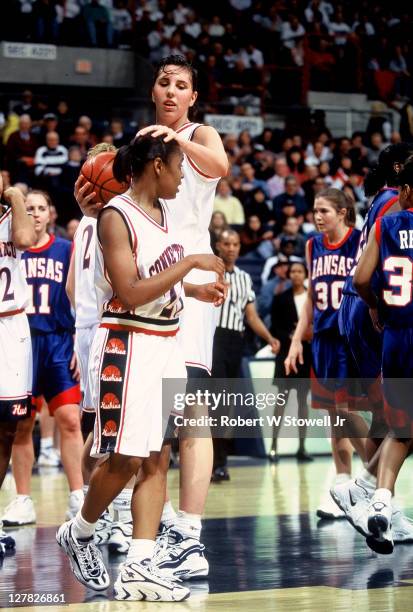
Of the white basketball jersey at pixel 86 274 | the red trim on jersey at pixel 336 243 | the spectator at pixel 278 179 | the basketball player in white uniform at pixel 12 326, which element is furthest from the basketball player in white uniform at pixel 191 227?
the spectator at pixel 278 179

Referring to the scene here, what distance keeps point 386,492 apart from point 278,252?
10173mm

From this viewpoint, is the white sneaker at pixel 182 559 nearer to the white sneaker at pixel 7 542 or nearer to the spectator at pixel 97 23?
the white sneaker at pixel 7 542

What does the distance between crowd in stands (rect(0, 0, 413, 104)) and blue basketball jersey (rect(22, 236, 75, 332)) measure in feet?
41.0

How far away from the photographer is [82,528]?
493cm

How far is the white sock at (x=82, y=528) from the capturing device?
492 centimetres

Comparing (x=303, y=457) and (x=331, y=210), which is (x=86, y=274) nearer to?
(x=331, y=210)

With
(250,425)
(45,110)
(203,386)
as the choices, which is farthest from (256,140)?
(203,386)

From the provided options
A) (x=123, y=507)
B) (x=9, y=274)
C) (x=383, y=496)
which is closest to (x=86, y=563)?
(x=123, y=507)

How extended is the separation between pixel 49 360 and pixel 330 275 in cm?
192

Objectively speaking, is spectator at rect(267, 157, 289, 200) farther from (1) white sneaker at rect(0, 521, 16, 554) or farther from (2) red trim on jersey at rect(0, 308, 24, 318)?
(1) white sneaker at rect(0, 521, 16, 554)

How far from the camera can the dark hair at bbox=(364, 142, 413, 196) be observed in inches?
267

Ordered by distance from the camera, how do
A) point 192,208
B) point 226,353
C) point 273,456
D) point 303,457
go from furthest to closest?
point 303,457 → point 273,456 → point 226,353 → point 192,208

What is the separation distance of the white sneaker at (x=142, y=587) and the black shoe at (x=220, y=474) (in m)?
5.18

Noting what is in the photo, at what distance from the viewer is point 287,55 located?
23.1m
